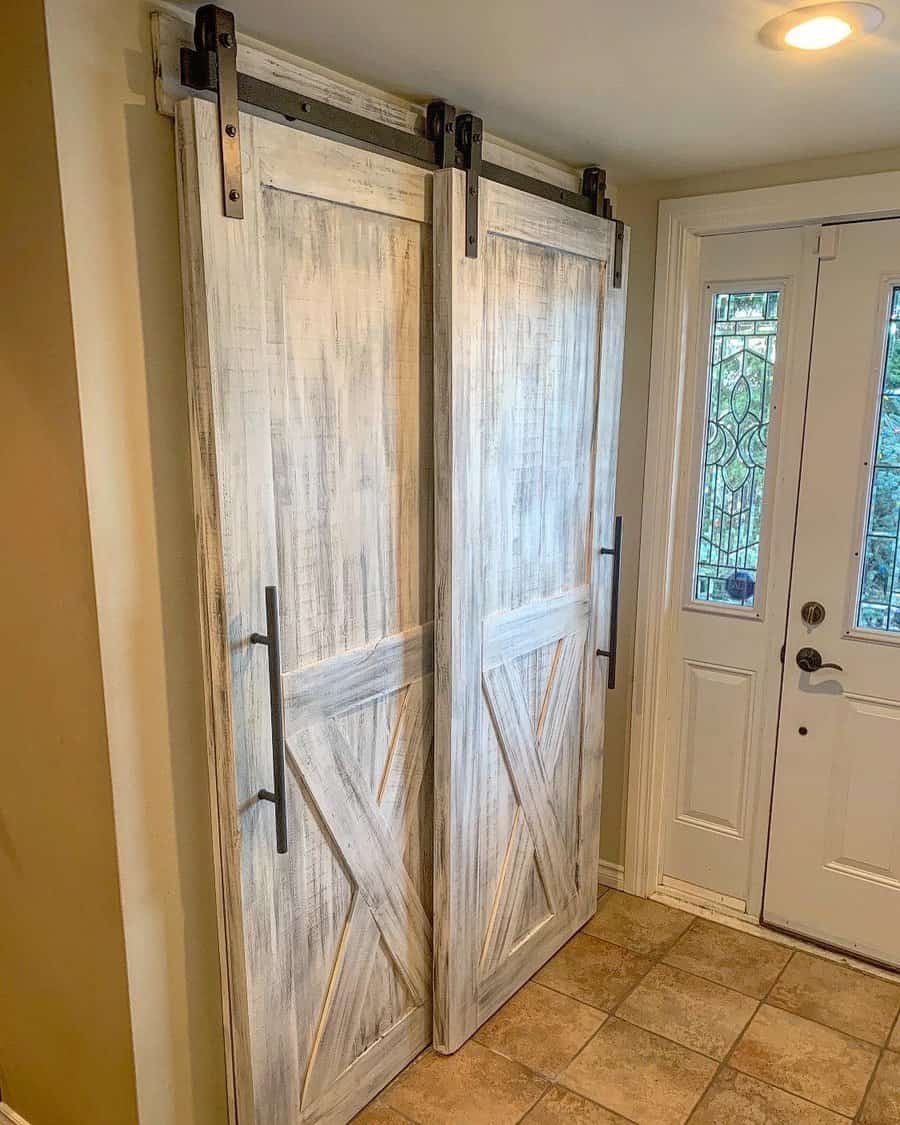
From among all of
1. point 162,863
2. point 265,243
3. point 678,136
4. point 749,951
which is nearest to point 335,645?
point 162,863

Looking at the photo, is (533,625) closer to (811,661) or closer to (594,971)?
(811,661)

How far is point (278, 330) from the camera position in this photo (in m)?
1.54

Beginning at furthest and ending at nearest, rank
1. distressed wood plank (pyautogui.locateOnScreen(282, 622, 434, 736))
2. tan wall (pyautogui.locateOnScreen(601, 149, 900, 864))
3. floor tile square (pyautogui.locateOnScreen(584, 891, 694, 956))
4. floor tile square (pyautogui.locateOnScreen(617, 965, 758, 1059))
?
floor tile square (pyautogui.locateOnScreen(584, 891, 694, 956)) → tan wall (pyautogui.locateOnScreen(601, 149, 900, 864)) → floor tile square (pyautogui.locateOnScreen(617, 965, 758, 1059)) → distressed wood plank (pyautogui.locateOnScreen(282, 622, 434, 736))

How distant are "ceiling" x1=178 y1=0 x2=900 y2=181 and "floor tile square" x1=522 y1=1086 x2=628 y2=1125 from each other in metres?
2.30

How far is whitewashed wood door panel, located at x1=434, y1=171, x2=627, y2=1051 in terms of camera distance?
1.93 m

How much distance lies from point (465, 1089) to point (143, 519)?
1613 millimetres

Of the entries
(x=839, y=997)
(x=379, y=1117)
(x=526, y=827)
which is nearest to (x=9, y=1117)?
(x=379, y=1117)

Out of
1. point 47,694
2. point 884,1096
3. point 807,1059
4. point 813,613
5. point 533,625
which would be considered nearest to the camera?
point 47,694

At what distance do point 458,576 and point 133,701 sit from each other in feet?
2.57

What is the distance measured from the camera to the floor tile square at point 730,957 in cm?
249

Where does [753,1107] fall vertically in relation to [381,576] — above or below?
below

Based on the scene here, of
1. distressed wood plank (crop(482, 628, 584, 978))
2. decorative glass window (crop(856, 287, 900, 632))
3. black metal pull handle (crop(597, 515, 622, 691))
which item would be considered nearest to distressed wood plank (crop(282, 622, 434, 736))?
distressed wood plank (crop(482, 628, 584, 978))

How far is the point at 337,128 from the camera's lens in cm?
164

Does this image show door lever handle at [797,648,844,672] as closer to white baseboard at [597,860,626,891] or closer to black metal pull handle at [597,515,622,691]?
black metal pull handle at [597,515,622,691]
